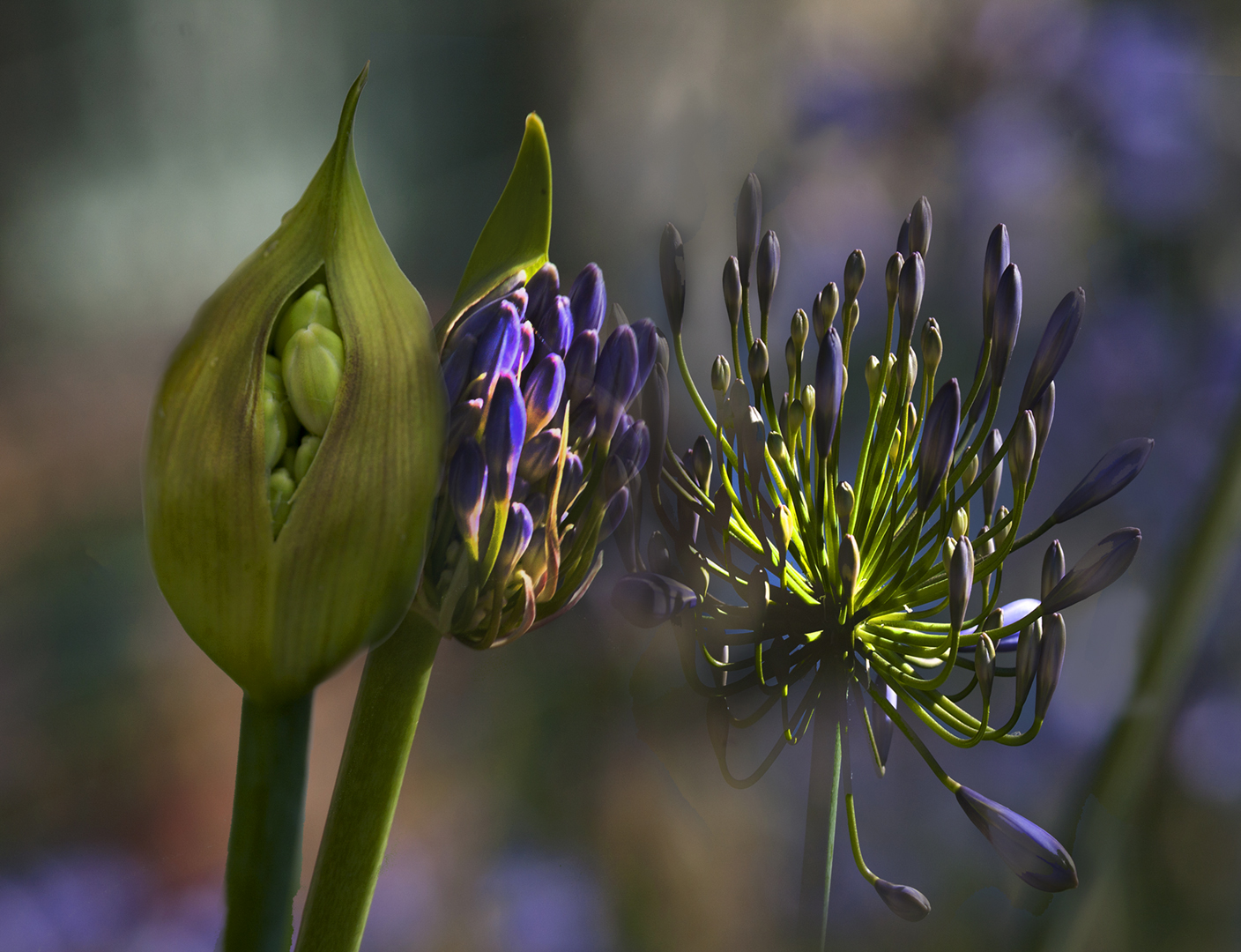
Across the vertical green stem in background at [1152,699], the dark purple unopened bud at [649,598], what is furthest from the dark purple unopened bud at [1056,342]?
the vertical green stem in background at [1152,699]

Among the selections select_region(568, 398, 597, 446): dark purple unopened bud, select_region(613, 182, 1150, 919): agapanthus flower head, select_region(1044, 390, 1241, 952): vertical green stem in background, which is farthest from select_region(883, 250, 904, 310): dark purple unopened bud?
select_region(1044, 390, 1241, 952): vertical green stem in background

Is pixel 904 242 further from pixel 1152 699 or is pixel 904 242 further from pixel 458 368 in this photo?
pixel 1152 699

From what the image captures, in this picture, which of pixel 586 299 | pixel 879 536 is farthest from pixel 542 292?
pixel 879 536

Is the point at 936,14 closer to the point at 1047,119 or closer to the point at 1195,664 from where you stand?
the point at 1047,119

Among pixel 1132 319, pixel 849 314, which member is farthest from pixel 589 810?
pixel 1132 319

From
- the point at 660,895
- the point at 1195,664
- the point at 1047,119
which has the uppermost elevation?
the point at 1047,119

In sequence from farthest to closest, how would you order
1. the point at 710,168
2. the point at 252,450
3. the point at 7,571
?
the point at 710,168
the point at 7,571
the point at 252,450

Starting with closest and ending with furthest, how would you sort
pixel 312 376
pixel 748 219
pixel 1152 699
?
pixel 312 376
pixel 748 219
pixel 1152 699
